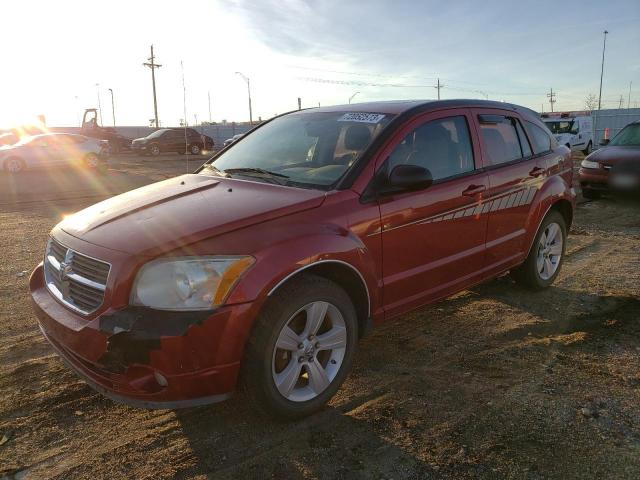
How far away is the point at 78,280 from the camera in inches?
109

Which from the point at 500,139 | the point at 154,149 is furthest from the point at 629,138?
the point at 154,149

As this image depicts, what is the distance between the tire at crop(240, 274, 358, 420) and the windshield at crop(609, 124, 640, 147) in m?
9.31

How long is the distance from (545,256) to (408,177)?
103 inches

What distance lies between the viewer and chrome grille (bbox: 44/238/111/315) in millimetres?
2627

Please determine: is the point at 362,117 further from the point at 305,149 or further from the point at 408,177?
the point at 408,177

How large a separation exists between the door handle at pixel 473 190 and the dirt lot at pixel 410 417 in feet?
3.70

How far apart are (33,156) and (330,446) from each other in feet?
62.4

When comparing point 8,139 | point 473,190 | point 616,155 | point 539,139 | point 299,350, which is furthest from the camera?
point 8,139

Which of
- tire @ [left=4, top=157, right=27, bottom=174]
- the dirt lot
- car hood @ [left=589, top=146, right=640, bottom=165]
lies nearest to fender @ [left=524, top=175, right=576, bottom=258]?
the dirt lot

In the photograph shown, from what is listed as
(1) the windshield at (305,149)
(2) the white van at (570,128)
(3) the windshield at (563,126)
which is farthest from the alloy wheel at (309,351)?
(3) the windshield at (563,126)

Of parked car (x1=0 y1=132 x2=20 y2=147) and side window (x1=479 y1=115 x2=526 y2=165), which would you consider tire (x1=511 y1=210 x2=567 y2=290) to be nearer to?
side window (x1=479 y1=115 x2=526 y2=165)

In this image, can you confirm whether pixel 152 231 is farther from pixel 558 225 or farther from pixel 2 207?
pixel 2 207

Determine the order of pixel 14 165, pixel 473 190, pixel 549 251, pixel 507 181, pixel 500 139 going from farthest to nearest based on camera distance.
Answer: pixel 14 165 < pixel 549 251 < pixel 500 139 < pixel 507 181 < pixel 473 190

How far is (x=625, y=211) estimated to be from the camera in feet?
30.7
